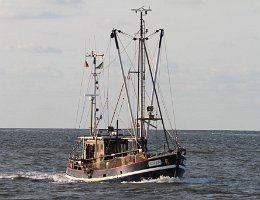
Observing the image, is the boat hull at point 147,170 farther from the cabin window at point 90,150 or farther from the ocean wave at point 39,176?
the ocean wave at point 39,176

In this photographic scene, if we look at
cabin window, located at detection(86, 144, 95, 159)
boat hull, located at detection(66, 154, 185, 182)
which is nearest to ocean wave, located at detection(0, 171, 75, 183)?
cabin window, located at detection(86, 144, 95, 159)

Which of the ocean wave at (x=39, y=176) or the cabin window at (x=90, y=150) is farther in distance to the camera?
the ocean wave at (x=39, y=176)

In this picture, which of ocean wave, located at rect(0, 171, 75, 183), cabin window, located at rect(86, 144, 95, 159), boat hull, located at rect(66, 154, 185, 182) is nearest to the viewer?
boat hull, located at rect(66, 154, 185, 182)

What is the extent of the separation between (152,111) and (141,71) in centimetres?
315

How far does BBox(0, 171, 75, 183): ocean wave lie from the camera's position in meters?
70.9

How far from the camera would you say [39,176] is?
3019 inches

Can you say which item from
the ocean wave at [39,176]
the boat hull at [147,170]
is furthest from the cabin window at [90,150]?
the boat hull at [147,170]

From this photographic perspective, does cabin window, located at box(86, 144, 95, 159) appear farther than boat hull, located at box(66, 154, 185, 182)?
Yes

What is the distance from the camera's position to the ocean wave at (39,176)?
7088cm

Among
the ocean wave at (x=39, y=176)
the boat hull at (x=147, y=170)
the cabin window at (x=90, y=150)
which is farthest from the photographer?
the ocean wave at (x=39, y=176)

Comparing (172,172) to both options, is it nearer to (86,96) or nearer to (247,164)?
(86,96)

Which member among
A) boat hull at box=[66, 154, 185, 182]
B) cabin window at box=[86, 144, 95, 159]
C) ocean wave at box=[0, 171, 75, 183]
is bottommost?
ocean wave at box=[0, 171, 75, 183]

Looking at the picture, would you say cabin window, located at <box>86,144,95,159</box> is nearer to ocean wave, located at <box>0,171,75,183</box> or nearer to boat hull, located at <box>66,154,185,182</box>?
ocean wave, located at <box>0,171,75,183</box>

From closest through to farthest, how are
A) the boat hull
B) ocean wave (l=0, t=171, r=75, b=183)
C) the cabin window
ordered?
the boat hull < the cabin window < ocean wave (l=0, t=171, r=75, b=183)
